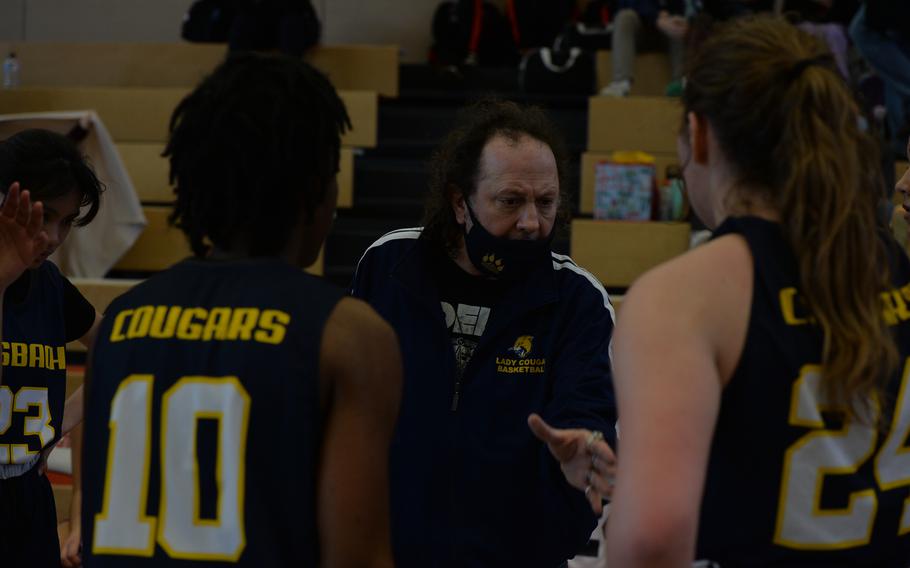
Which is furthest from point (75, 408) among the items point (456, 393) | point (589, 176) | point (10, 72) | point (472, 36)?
point (472, 36)


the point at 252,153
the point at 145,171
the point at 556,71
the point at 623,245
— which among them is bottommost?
the point at 623,245

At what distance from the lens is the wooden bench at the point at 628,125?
7121 millimetres

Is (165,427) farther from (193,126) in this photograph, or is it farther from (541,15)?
(541,15)

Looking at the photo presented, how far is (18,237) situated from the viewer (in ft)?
6.88

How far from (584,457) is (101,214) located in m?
5.10

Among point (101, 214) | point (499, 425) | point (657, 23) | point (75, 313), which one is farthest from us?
point (657, 23)

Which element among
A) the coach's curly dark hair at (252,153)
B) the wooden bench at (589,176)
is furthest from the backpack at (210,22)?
the coach's curly dark hair at (252,153)

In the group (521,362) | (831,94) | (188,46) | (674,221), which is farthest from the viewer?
(188,46)

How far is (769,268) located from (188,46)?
7.48 m

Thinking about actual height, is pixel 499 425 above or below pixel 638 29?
below

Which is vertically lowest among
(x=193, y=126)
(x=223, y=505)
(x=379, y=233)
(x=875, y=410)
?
(x=379, y=233)

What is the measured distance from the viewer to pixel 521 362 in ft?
7.80

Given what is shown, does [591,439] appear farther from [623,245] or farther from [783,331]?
[623,245]

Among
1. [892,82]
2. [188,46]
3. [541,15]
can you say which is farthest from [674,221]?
[188,46]
